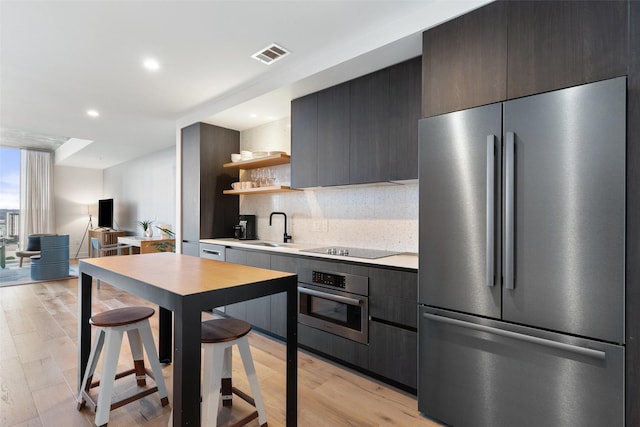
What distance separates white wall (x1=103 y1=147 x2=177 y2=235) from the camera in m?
6.29

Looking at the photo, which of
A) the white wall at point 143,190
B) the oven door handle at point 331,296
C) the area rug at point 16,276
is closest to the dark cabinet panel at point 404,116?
the oven door handle at point 331,296

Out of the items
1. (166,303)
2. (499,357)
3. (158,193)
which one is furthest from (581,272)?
(158,193)

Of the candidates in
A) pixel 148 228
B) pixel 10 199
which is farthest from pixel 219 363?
pixel 10 199

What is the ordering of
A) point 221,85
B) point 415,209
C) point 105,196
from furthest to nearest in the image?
1. point 105,196
2. point 221,85
3. point 415,209

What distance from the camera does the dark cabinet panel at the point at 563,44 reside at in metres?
1.33

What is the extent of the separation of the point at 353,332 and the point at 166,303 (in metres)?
1.44

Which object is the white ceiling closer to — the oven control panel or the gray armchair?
the oven control panel

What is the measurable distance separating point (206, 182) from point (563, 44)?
3472 mm

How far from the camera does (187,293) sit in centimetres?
123

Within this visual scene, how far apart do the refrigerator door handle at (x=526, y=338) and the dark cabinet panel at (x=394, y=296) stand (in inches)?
8.1

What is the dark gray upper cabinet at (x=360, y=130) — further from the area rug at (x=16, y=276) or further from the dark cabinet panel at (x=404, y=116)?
the area rug at (x=16, y=276)

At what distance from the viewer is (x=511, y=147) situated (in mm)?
1520

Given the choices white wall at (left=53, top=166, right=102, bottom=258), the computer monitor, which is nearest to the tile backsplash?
the computer monitor

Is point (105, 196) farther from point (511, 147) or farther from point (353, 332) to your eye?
point (511, 147)
